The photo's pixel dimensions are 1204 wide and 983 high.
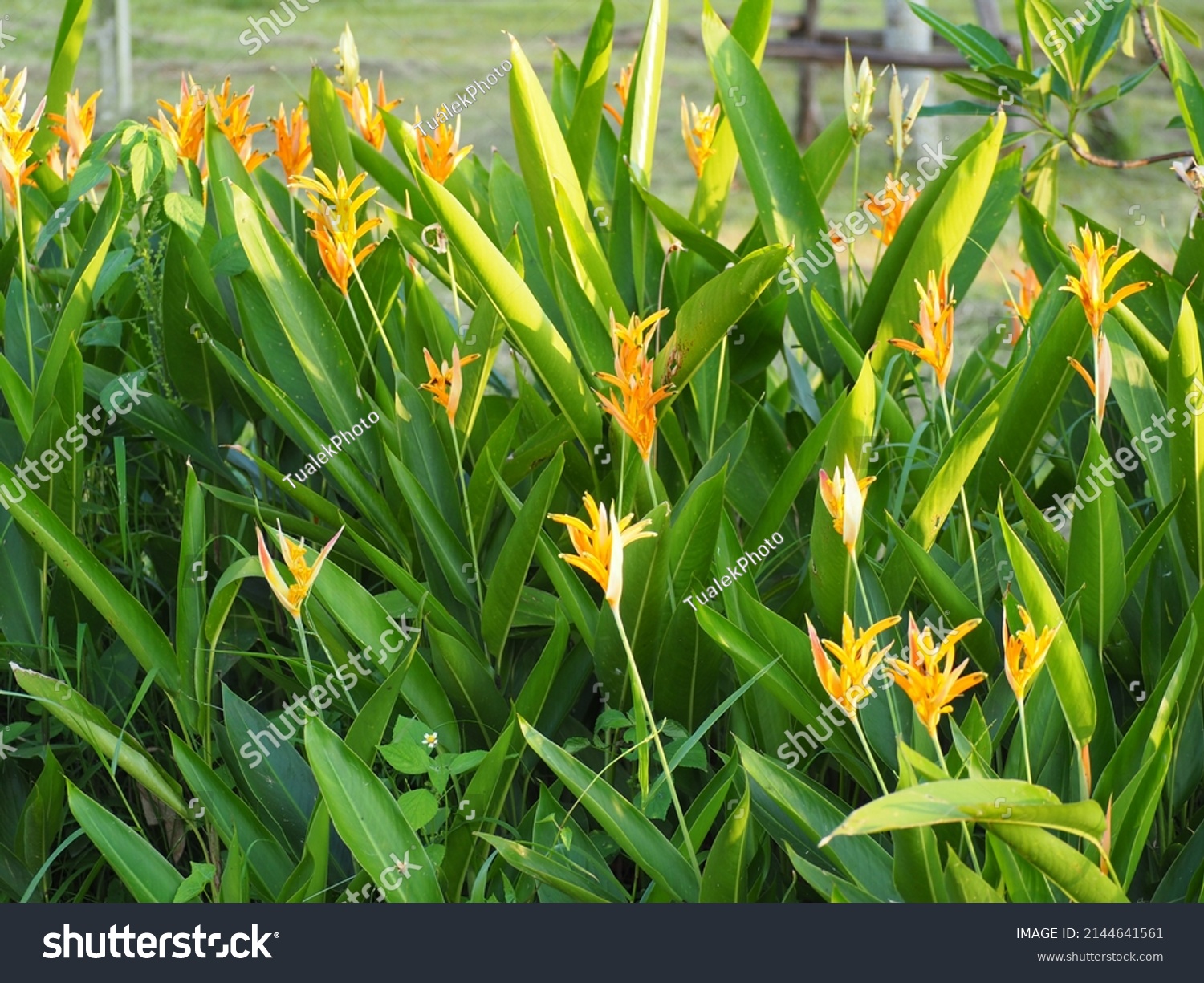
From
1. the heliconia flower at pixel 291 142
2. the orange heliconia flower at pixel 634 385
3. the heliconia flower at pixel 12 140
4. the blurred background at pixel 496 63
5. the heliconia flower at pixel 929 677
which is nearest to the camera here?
the heliconia flower at pixel 929 677

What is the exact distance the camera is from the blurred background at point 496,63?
7.30m

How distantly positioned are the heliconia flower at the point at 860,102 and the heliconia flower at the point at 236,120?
785mm

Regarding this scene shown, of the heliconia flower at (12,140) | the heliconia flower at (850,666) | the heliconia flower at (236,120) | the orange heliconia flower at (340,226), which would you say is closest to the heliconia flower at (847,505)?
the heliconia flower at (850,666)

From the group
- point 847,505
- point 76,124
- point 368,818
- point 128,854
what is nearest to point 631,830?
point 368,818

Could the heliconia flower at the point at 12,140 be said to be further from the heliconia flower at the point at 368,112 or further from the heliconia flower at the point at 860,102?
the heliconia flower at the point at 860,102

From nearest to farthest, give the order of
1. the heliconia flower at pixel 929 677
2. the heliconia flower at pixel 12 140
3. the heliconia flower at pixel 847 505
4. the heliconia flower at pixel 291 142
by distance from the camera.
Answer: the heliconia flower at pixel 929 677 < the heliconia flower at pixel 847 505 < the heliconia flower at pixel 12 140 < the heliconia flower at pixel 291 142

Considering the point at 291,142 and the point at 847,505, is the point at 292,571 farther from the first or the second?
the point at 291,142

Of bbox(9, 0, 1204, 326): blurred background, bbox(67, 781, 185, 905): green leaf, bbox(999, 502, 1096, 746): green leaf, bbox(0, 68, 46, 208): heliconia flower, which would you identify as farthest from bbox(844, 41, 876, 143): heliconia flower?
bbox(9, 0, 1204, 326): blurred background

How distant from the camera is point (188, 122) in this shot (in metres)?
1.63

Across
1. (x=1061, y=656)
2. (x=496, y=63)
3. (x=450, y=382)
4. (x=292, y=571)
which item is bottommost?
(x=1061, y=656)

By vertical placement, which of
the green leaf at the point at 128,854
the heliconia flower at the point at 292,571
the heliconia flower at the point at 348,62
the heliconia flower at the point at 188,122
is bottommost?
the green leaf at the point at 128,854

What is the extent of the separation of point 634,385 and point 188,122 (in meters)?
0.94

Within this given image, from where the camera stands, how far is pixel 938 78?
846 cm

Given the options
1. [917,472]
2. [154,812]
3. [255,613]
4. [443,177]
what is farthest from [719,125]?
[154,812]
